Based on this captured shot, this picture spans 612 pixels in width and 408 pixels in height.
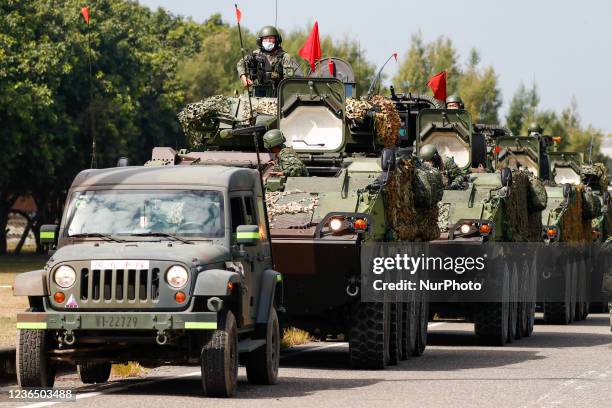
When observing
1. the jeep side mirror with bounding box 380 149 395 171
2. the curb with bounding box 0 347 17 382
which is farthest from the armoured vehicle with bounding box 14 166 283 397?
the jeep side mirror with bounding box 380 149 395 171

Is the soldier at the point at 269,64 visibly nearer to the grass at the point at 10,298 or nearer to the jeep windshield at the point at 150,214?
the grass at the point at 10,298

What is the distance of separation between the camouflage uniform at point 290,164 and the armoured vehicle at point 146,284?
15.9 feet

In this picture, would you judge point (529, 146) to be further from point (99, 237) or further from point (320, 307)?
point (99, 237)

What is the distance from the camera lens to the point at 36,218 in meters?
69.9

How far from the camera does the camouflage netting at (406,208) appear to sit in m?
20.1

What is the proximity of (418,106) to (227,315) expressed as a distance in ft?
50.1

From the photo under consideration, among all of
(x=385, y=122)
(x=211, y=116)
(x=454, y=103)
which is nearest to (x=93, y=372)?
(x=211, y=116)

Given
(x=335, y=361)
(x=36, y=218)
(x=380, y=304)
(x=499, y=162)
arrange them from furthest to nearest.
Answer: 1. (x=36, y=218)
2. (x=499, y=162)
3. (x=335, y=361)
4. (x=380, y=304)

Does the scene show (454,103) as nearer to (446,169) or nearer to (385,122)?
(446,169)

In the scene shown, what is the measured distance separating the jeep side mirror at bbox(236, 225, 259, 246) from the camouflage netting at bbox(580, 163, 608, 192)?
25.3 m

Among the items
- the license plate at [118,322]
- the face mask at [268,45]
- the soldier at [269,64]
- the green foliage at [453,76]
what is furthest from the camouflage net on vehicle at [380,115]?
the green foliage at [453,76]

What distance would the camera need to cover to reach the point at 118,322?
1428 cm

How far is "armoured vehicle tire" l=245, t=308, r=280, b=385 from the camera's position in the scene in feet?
52.1

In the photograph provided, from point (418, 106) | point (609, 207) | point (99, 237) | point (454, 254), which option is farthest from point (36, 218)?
point (99, 237)
